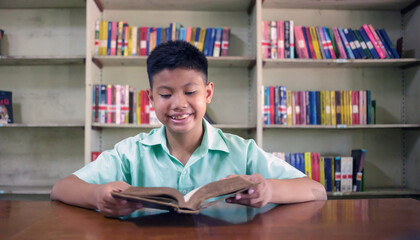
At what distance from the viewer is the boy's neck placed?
1.25m

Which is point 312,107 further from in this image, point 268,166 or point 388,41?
point 268,166

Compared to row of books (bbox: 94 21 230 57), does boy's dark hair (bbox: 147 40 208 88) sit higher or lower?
lower

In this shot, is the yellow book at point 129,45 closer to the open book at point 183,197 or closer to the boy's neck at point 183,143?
the boy's neck at point 183,143

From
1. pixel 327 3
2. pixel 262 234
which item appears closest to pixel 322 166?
pixel 327 3

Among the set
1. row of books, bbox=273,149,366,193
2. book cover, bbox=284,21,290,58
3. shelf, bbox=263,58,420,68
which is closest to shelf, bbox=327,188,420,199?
row of books, bbox=273,149,366,193

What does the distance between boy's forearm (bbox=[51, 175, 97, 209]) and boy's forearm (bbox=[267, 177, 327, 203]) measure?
496 mm

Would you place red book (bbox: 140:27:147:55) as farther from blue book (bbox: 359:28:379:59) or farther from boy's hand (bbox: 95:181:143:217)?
boy's hand (bbox: 95:181:143:217)

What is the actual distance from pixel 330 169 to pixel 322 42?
98cm

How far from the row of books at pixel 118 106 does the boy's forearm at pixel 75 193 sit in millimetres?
1454

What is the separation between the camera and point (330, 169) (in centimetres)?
248

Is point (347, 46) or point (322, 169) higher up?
point (347, 46)

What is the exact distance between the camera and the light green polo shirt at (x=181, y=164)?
3.90 ft

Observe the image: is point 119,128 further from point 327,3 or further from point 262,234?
point 262,234

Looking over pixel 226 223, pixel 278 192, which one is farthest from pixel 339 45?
pixel 226 223
